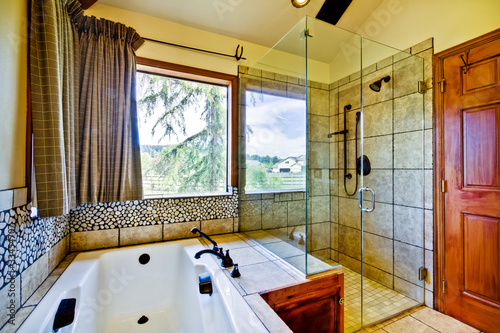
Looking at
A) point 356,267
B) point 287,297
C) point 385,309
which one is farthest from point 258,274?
point 356,267

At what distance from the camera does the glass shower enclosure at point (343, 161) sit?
2061mm

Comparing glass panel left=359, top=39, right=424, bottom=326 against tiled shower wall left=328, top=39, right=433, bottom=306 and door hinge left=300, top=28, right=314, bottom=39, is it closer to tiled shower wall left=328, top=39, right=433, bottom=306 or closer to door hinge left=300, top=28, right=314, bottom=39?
tiled shower wall left=328, top=39, right=433, bottom=306

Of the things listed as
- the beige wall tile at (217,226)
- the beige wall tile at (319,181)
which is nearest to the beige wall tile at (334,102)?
the beige wall tile at (319,181)

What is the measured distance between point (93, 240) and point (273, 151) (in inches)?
69.0

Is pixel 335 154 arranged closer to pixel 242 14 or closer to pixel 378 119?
pixel 378 119

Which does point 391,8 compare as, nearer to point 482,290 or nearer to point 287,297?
point 482,290

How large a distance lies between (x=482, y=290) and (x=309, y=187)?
143cm

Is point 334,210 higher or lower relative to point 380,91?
lower

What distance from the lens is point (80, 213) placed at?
1859 millimetres

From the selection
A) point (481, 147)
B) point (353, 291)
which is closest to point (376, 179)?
point (481, 147)

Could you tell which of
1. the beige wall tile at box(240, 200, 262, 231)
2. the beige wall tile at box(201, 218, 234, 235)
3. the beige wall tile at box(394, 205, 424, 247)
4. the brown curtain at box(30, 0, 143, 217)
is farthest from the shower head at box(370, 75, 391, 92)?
the brown curtain at box(30, 0, 143, 217)

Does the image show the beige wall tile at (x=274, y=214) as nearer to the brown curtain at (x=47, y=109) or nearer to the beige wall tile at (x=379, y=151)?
the beige wall tile at (x=379, y=151)

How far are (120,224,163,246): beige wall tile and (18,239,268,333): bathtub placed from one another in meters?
0.11

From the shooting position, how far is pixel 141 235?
2.04 metres
